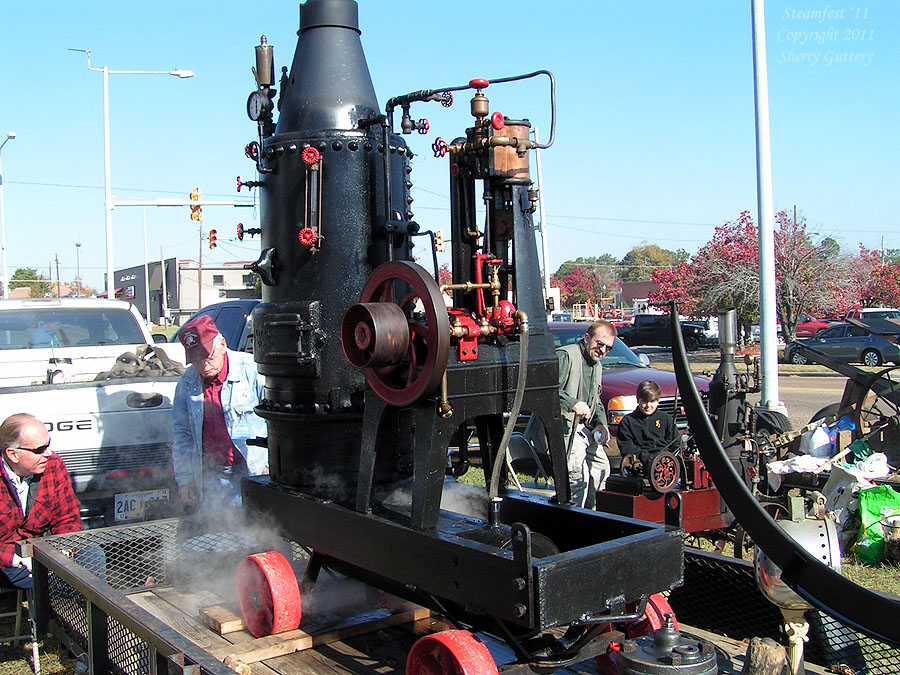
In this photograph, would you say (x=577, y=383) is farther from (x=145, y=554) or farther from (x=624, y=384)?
(x=145, y=554)

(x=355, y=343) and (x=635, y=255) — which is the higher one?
(x=635, y=255)

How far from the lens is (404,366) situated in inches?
124

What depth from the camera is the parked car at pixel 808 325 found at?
3170 centimetres

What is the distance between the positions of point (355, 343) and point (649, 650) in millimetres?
→ 1481

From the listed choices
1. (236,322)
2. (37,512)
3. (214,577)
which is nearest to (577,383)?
(214,577)

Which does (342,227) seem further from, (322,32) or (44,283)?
(44,283)

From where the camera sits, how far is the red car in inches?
1248

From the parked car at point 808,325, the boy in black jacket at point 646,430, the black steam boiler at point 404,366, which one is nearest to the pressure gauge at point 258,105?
the black steam boiler at point 404,366

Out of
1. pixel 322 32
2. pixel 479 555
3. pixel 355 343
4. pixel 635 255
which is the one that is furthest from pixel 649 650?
pixel 635 255

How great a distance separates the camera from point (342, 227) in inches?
145

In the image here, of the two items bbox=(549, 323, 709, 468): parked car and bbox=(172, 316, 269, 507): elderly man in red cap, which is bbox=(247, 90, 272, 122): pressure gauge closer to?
bbox=(172, 316, 269, 507): elderly man in red cap

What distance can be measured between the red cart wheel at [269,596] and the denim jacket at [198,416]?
1619mm

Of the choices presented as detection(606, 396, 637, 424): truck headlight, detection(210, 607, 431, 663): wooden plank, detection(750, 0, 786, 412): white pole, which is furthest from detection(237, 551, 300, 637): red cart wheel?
detection(750, 0, 786, 412): white pole

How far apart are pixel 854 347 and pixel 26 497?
25.8 meters
